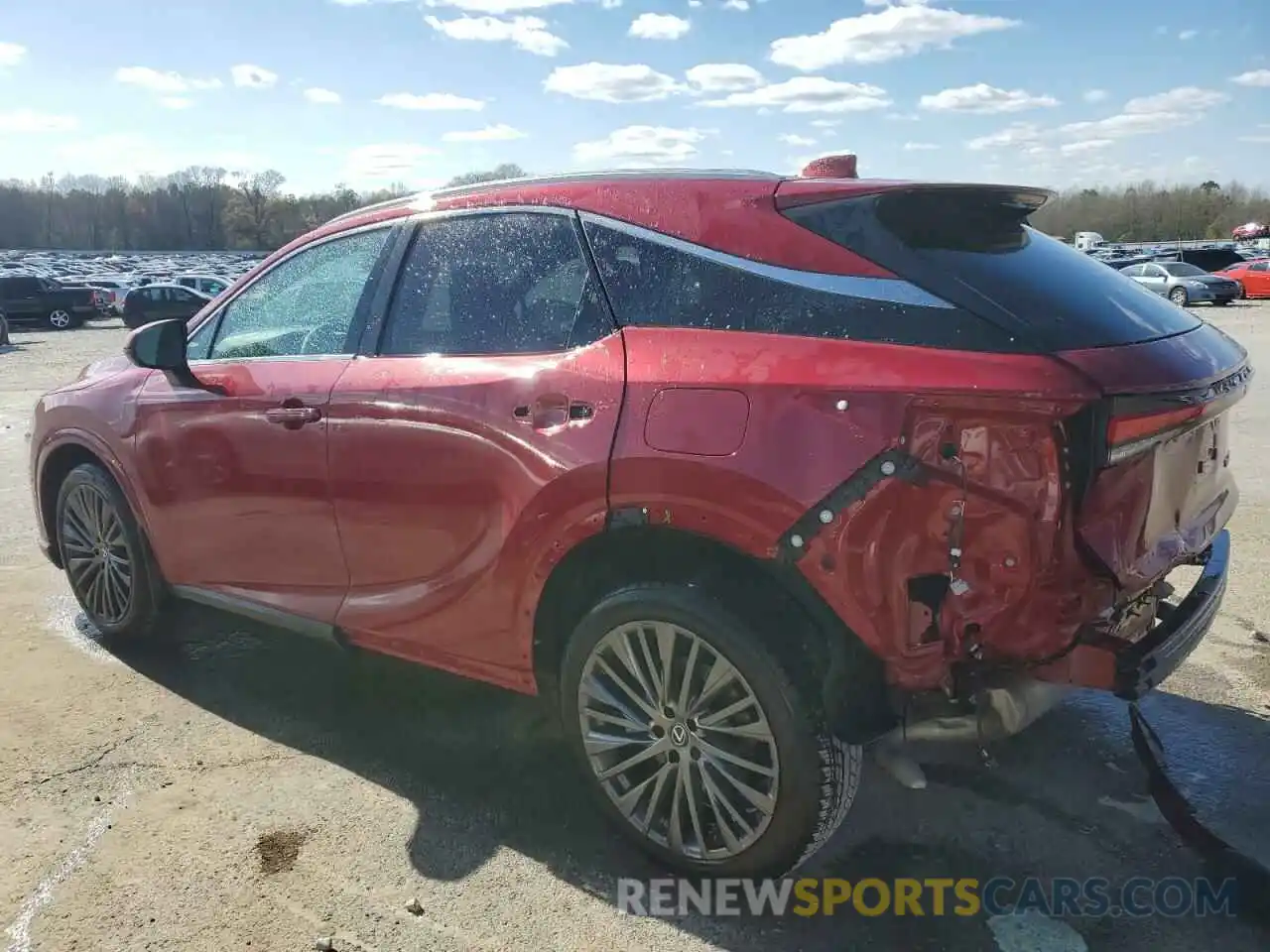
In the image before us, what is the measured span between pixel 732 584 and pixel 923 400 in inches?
27.0

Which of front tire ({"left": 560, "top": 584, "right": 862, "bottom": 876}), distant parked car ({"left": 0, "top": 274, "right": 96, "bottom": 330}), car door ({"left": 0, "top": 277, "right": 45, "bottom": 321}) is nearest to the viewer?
front tire ({"left": 560, "top": 584, "right": 862, "bottom": 876})

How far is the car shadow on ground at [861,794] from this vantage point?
103 inches

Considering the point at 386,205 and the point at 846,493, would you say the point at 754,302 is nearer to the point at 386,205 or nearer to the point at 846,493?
the point at 846,493

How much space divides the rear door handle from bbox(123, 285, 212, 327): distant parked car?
25.5 meters

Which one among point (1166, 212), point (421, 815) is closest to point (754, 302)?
point (421, 815)

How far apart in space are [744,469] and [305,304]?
2091 millimetres

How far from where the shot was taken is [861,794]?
10.6ft

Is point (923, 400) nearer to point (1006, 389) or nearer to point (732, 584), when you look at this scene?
point (1006, 389)

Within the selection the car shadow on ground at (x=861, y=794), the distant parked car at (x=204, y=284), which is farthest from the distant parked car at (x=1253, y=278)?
the car shadow on ground at (x=861, y=794)

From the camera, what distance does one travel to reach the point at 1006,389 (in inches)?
86.2

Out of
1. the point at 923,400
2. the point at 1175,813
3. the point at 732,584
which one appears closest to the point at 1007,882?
the point at 1175,813

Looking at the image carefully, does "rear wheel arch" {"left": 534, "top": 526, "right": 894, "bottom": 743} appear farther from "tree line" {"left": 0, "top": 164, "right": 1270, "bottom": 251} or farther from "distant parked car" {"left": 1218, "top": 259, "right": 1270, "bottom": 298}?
"tree line" {"left": 0, "top": 164, "right": 1270, "bottom": 251}

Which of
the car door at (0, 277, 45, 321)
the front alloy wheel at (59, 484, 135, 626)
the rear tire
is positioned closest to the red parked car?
the front alloy wheel at (59, 484, 135, 626)

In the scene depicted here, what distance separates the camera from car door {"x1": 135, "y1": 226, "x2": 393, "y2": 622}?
3.46 m
